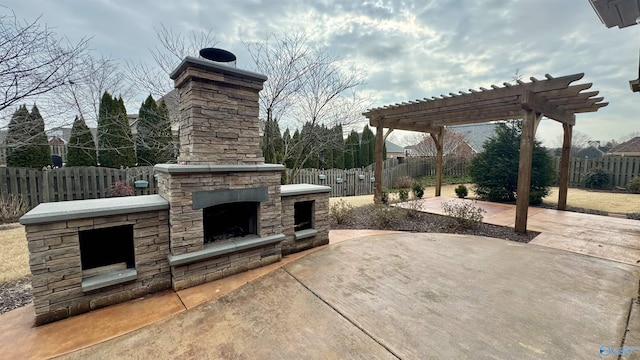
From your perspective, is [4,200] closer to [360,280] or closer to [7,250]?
[7,250]

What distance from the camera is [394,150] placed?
32000 millimetres

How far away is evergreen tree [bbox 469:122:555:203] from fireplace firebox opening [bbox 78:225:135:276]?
10.2 m

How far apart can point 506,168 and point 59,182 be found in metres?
13.6

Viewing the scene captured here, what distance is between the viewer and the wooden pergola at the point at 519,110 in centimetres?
491

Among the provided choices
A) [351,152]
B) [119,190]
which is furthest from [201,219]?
[351,152]

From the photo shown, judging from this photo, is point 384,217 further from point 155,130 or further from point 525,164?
point 155,130

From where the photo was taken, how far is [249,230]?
150 inches

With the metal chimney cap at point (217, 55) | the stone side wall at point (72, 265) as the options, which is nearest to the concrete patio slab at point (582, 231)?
the metal chimney cap at point (217, 55)

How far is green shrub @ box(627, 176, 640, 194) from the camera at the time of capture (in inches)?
414

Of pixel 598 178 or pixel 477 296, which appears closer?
pixel 477 296

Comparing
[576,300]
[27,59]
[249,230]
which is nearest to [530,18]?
[576,300]

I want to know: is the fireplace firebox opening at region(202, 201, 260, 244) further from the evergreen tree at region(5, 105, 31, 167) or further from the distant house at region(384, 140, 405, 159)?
the distant house at region(384, 140, 405, 159)

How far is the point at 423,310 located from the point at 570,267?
2.66m

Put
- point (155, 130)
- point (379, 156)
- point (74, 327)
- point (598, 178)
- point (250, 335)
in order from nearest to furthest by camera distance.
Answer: point (250, 335)
point (74, 327)
point (379, 156)
point (155, 130)
point (598, 178)
